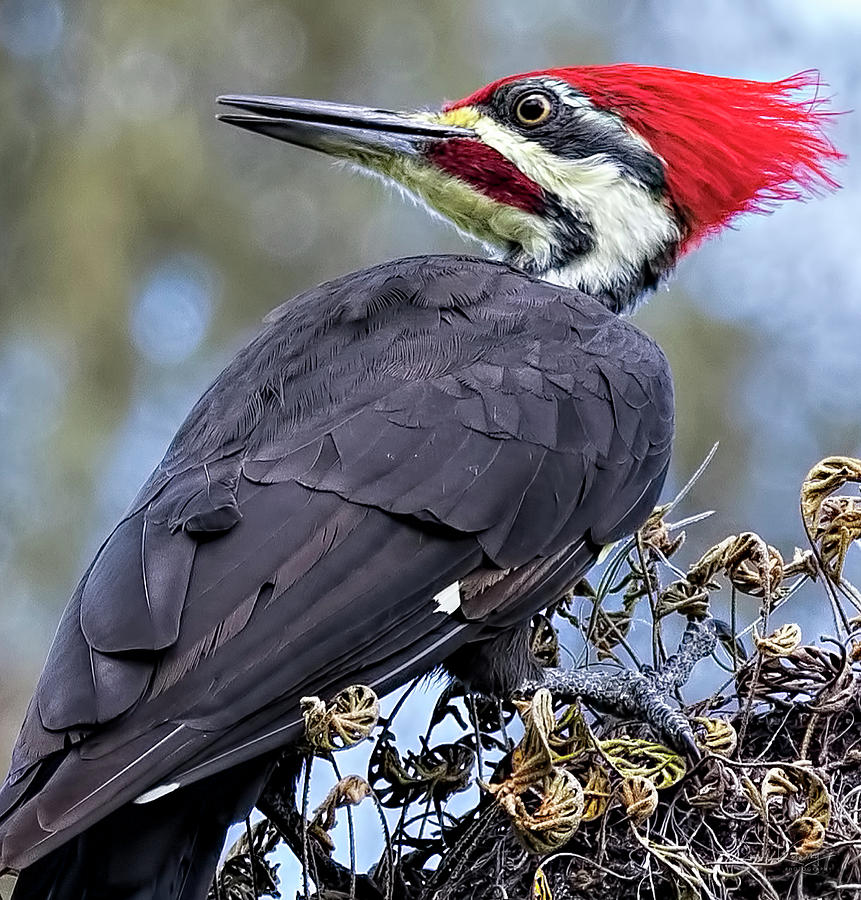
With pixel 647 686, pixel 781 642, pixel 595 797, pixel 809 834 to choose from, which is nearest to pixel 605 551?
pixel 647 686

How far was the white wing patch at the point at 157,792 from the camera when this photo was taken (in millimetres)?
1984

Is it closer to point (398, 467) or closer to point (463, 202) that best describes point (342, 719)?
point (398, 467)

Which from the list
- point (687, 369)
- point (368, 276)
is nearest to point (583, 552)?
point (368, 276)

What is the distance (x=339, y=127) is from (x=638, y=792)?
174cm

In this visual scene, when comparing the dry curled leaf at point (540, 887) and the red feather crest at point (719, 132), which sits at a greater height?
the red feather crest at point (719, 132)

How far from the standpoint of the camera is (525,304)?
2789mm

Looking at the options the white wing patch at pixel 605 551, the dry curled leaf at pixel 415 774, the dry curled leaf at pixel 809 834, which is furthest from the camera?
the white wing patch at pixel 605 551

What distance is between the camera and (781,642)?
215cm

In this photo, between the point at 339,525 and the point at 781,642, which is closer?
the point at 781,642

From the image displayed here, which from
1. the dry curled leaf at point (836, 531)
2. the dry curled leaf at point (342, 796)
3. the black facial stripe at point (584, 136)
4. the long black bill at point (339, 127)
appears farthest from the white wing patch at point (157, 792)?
the black facial stripe at point (584, 136)

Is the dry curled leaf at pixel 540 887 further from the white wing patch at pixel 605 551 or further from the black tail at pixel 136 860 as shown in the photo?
the white wing patch at pixel 605 551

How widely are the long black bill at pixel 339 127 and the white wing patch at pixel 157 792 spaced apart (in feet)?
5.24

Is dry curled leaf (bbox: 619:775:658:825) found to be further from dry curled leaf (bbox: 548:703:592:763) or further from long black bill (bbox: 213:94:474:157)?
long black bill (bbox: 213:94:474:157)

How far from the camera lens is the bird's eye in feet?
10.7
